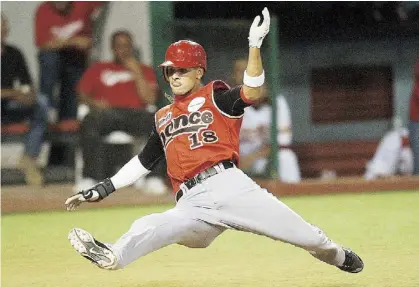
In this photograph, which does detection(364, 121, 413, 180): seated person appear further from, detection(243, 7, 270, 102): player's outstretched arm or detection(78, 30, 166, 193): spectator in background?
detection(243, 7, 270, 102): player's outstretched arm

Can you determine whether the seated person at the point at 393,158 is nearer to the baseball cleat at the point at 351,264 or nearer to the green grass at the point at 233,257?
the green grass at the point at 233,257

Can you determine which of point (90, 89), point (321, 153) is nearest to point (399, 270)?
point (90, 89)

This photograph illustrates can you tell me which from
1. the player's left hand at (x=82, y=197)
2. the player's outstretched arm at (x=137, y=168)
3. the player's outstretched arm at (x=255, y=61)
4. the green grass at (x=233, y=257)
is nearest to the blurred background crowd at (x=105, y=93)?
the green grass at (x=233, y=257)

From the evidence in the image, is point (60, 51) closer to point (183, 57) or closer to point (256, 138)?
point (256, 138)

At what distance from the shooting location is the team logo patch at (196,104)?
5139 mm

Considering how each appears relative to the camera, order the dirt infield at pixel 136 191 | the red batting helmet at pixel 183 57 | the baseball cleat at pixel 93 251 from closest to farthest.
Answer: the baseball cleat at pixel 93 251 < the red batting helmet at pixel 183 57 < the dirt infield at pixel 136 191

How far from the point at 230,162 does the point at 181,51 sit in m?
0.72

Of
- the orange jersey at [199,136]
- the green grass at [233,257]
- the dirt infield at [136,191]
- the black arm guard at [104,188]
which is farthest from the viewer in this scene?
the dirt infield at [136,191]

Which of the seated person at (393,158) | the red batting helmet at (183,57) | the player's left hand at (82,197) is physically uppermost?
the red batting helmet at (183,57)

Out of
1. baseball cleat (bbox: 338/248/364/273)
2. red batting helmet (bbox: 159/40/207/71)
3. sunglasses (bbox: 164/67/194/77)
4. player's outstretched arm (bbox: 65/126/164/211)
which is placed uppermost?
red batting helmet (bbox: 159/40/207/71)

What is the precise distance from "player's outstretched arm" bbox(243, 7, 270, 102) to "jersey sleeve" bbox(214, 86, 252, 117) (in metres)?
0.08

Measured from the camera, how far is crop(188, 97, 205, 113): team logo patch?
5.14 meters

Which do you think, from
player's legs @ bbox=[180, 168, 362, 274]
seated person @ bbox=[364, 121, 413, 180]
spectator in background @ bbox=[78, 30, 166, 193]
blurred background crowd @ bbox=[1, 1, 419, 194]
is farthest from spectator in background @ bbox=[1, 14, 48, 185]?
player's legs @ bbox=[180, 168, 362, 274]

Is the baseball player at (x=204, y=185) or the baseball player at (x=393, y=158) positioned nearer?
the baseball player at (x=204, y=185)
